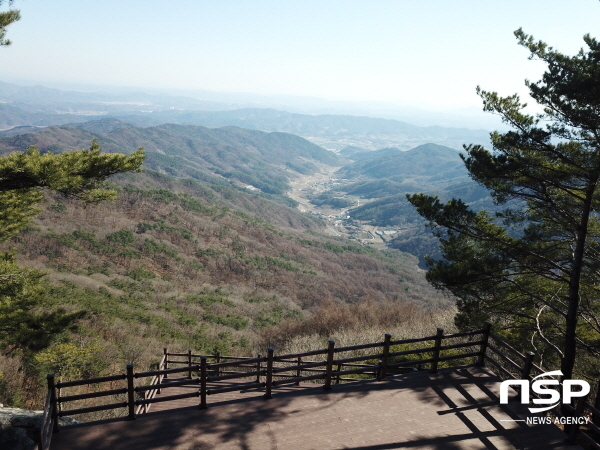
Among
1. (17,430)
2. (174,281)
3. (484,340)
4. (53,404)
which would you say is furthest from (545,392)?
(174,281)

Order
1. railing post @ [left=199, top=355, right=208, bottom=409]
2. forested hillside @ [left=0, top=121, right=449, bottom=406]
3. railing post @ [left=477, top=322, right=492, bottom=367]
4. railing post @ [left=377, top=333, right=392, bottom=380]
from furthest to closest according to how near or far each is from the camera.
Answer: forested hillside @ [left=0, top=121, right=449, bottom=406] < railing post @ [left=477, top=322, right=492, bottom=367] < railing post @ [left=377, top=333, right=392, bottom=380] < railing post @ [left=199, top=355, right=208, bottom=409]

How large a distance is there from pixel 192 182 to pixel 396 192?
118m

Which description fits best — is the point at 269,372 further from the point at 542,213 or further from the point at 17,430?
the point at 542,213

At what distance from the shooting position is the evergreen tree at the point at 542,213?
7996 millimetres

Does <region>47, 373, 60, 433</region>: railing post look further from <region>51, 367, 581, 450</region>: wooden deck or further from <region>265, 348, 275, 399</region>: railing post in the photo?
<region>265, 348, 275, 399</region>: railing post

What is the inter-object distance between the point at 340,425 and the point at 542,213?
24.4ft

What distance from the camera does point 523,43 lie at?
8562 mm

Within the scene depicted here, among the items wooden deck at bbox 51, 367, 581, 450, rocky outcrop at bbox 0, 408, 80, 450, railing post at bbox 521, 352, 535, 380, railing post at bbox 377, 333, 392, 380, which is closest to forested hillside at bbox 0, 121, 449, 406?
rocky outcrop at bbox 0, 408, 80, 450

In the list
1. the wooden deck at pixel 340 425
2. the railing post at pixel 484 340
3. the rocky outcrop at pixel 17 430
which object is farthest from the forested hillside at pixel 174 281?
the railing post at pixel 484 340

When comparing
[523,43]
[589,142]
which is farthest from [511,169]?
[523,43]

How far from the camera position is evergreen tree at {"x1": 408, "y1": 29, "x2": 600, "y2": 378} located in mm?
7996

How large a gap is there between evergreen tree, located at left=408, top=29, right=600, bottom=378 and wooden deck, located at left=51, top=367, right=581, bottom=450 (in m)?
3.13

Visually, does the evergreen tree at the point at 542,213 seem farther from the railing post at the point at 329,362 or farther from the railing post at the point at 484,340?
the railing post at the point at 329,362

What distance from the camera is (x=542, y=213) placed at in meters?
9.80
